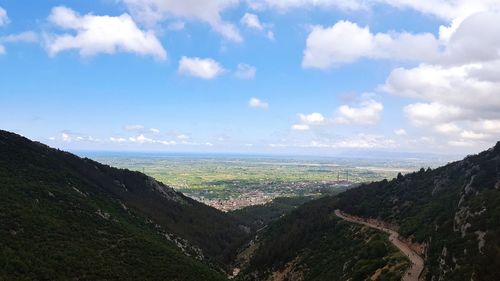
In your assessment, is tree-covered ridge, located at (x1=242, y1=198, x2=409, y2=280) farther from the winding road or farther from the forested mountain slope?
the winding road

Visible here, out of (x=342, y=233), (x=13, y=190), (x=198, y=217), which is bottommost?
(x=198, y=217)

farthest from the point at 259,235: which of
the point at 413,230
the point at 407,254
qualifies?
the point at 407,254

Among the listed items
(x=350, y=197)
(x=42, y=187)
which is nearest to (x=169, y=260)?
(x=42, y=187)

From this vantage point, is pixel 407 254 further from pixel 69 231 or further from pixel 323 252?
pixel 69 231

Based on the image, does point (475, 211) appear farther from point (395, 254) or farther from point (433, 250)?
point (395, 254)

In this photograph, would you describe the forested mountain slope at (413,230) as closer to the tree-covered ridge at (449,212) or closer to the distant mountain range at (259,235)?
the tree-covered ridge at (449,212)

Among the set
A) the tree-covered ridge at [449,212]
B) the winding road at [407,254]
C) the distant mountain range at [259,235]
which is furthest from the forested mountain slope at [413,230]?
the winding road at [407,254]
